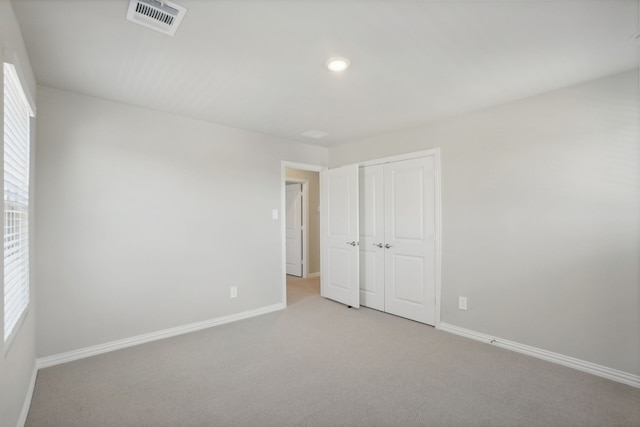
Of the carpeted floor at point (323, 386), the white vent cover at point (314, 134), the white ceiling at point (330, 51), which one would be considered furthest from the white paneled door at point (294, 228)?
the white ceiling at point (330, 51)

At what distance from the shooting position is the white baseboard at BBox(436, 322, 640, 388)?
7.64 ft

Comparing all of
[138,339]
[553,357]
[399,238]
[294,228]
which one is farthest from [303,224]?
[553,357]

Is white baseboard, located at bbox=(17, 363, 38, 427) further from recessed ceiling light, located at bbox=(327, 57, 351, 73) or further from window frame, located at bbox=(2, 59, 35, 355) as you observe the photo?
recessed ceiling light, located at bbox=(327, 57, 351, 73)

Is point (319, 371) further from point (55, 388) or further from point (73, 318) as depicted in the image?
point (73, 318)

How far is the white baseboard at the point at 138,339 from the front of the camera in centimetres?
260

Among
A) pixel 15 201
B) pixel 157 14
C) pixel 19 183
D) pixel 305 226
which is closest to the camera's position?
pixel 157 14

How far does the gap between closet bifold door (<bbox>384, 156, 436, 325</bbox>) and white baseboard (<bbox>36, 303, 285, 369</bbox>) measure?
5.66 feet

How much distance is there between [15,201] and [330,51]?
85.0 inches

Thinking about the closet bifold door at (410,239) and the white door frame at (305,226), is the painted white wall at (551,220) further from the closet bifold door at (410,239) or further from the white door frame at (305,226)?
the white door frame at (305,226)

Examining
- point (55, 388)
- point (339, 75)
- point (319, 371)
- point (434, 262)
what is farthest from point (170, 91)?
point (434, 262)

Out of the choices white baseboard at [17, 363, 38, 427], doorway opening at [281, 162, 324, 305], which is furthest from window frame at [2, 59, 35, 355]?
doorway opening at [281, 162, 324, 305]

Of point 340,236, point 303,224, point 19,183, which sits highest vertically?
point 19,183

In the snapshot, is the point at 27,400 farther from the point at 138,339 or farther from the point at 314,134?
the point at 314,134

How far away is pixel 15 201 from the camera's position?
1824mm
